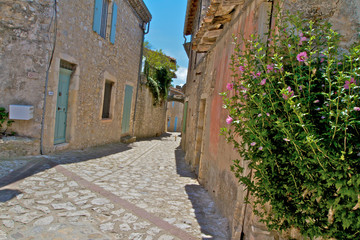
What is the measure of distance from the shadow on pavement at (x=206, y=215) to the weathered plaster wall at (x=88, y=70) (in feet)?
12.8

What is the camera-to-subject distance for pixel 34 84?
19.2ft

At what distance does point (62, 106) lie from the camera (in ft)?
23.1

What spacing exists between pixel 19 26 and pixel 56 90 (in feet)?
5.29

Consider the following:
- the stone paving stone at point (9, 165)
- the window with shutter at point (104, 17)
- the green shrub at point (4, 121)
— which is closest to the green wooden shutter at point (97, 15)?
the window with shutter at point (104, 17)

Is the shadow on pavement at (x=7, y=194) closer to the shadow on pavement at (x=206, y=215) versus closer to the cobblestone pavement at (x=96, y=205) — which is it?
the cobblestone pavement at (x=96, y=205)

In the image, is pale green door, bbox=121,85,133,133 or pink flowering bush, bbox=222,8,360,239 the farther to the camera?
pale green door, bbox=121,85,133,133

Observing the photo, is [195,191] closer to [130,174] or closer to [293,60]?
[130,174]

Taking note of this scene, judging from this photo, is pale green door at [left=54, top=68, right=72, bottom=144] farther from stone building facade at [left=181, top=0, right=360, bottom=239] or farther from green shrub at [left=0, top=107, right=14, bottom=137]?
stone building facade at [left=181, top=0, right=360, bottom=239]

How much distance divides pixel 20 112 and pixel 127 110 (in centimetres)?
670

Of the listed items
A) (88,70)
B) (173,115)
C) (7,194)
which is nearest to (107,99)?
(88,70)

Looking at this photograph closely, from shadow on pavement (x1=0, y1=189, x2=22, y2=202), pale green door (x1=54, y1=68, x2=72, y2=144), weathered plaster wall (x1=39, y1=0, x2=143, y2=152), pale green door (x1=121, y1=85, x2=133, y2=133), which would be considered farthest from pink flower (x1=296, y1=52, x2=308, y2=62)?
pale green door (x1=121, y1=85, x2=133, y2=133)

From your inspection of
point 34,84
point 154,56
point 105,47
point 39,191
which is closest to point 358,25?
point 39,191

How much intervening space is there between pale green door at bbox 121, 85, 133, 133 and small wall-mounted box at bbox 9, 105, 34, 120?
607cm

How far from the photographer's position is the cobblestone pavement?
289 centimetres
